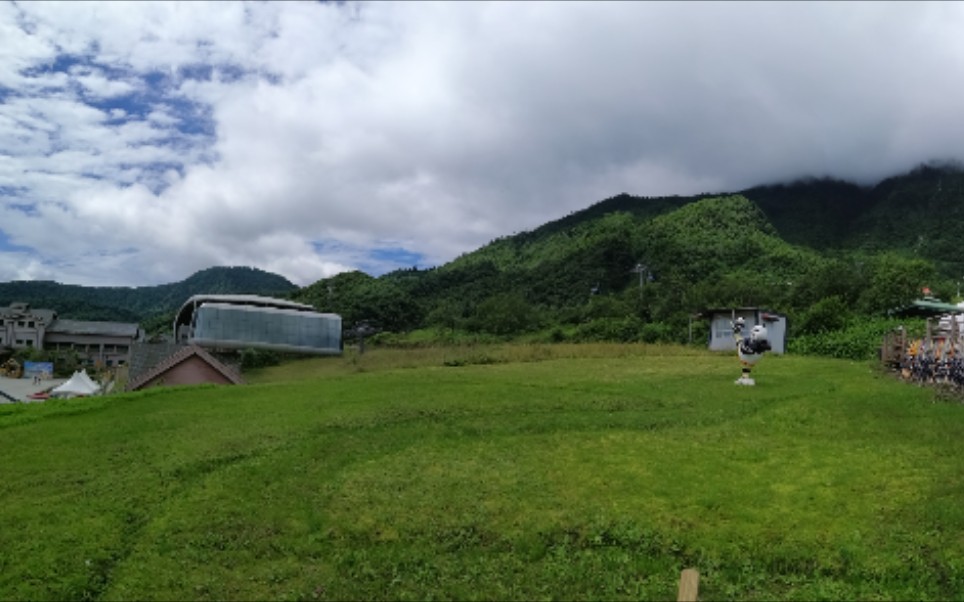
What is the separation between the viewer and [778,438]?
53.9ft

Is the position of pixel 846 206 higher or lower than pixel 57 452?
higher

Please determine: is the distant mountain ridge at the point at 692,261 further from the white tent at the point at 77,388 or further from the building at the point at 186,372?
the white tent at the point at 77,388

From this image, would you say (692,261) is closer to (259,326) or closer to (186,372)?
(259,326)

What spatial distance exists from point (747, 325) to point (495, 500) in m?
38.9

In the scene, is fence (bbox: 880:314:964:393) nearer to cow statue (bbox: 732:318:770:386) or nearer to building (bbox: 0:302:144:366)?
cow statue (bbox: 732:318:770:386)

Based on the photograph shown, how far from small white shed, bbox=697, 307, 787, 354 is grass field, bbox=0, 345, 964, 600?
25.2 metres

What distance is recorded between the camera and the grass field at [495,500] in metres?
9.97

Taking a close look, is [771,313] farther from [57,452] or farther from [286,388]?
[57,452]

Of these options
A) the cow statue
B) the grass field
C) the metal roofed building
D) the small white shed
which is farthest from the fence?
the metal roofed building

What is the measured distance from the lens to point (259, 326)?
67500 millimetres

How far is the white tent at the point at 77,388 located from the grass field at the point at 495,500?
26.4 meters

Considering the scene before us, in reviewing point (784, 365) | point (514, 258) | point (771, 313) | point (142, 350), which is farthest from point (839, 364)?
point (514, 258)

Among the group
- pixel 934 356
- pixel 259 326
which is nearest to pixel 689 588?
pixel 934 356

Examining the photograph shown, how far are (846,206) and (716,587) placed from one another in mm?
122246
